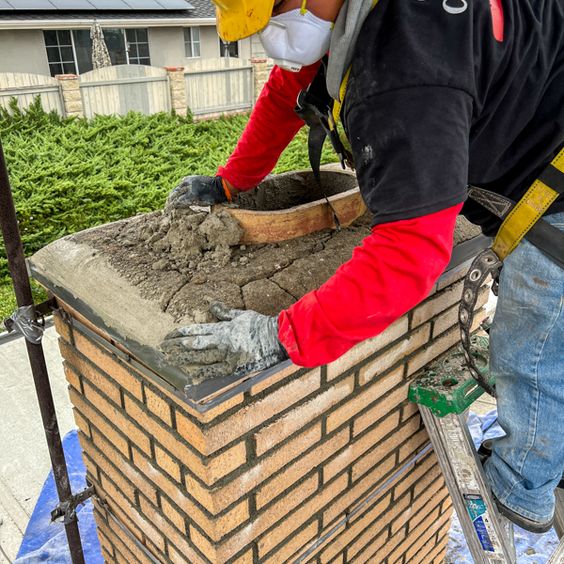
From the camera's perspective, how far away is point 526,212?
1.67 m

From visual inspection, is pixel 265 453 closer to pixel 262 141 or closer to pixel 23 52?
pixel 262 141

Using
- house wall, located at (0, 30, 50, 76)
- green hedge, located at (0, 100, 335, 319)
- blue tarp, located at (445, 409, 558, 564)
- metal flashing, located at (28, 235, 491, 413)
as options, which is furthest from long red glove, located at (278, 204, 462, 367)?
house wall, located at (0, 30, 50, 76)

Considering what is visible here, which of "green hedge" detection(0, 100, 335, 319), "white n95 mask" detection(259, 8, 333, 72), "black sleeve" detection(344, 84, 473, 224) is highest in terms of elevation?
"white n95 mask" detection(259, 8, 333, 72)

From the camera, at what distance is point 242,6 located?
1321mm

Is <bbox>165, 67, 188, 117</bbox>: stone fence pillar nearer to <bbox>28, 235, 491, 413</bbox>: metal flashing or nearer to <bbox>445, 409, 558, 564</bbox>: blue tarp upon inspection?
<bbox>445, 409, 558, 564</bbox>: blue tarp

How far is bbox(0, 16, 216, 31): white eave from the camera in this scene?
1357 centimetres

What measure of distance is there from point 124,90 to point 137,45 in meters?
5.46

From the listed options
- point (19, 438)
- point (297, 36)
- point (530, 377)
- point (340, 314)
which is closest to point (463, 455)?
point (530, 377)

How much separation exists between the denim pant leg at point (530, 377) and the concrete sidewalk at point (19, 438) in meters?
2.93

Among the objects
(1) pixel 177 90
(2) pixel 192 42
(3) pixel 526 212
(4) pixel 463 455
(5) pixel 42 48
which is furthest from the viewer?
(2) pixel 192 42

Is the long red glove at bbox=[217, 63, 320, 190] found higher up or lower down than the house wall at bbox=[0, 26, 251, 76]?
higher up

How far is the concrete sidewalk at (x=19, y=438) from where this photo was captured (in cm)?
357

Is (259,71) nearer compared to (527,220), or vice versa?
(527,220)

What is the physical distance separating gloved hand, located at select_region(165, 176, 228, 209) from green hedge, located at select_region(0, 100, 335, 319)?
17.8 feet
